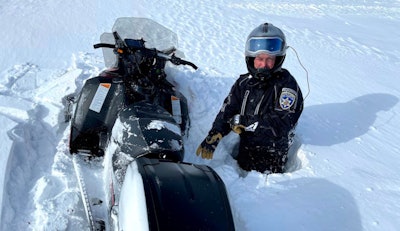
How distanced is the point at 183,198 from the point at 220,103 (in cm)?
256

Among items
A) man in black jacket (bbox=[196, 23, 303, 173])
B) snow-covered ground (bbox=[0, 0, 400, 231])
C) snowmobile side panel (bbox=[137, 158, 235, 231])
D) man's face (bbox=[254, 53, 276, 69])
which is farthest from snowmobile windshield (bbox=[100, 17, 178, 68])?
snowmobile side panel (bbox=[137, 158, 235, 231])

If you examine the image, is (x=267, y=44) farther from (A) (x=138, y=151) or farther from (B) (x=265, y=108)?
(A) (x=138, y=151)

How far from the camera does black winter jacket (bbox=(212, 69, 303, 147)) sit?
3283 millimetres

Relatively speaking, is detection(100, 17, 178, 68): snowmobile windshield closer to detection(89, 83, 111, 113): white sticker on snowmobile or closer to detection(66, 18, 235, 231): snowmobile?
detection(66, 18, 235, 231): snowmobile

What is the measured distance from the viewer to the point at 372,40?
724 cm

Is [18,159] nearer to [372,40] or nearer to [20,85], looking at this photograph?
[20,85]

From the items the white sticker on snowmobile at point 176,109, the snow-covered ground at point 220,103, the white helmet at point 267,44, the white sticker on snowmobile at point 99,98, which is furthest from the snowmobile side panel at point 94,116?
the white helmet at point 267,44

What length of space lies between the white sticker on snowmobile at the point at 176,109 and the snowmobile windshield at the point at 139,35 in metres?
0.62

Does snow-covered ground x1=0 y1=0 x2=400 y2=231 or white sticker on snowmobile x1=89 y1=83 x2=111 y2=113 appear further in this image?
white sticker on snowmobile x1=89 y1=83 x2=111 y2=113

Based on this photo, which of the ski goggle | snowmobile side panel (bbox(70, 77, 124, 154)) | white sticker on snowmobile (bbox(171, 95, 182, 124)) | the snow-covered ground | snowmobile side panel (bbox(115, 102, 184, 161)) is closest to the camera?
snowmobile side panel (bbox(115, 102, 184, 161))

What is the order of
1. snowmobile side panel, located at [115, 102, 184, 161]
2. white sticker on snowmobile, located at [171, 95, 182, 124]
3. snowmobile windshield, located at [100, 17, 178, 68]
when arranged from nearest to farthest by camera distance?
snowmobile side panel, located at [115, 102, 184, 161], white sticker on snowmobile, located at [171, 95, 182, 124], snowmobile windshield, located at [100, 17, 178, 68]

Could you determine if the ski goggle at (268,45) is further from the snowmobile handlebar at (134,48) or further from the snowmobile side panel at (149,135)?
the snowmobile side panel at (149,135)

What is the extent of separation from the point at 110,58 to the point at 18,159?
1.28 meters

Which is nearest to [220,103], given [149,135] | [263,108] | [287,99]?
[263,108]
